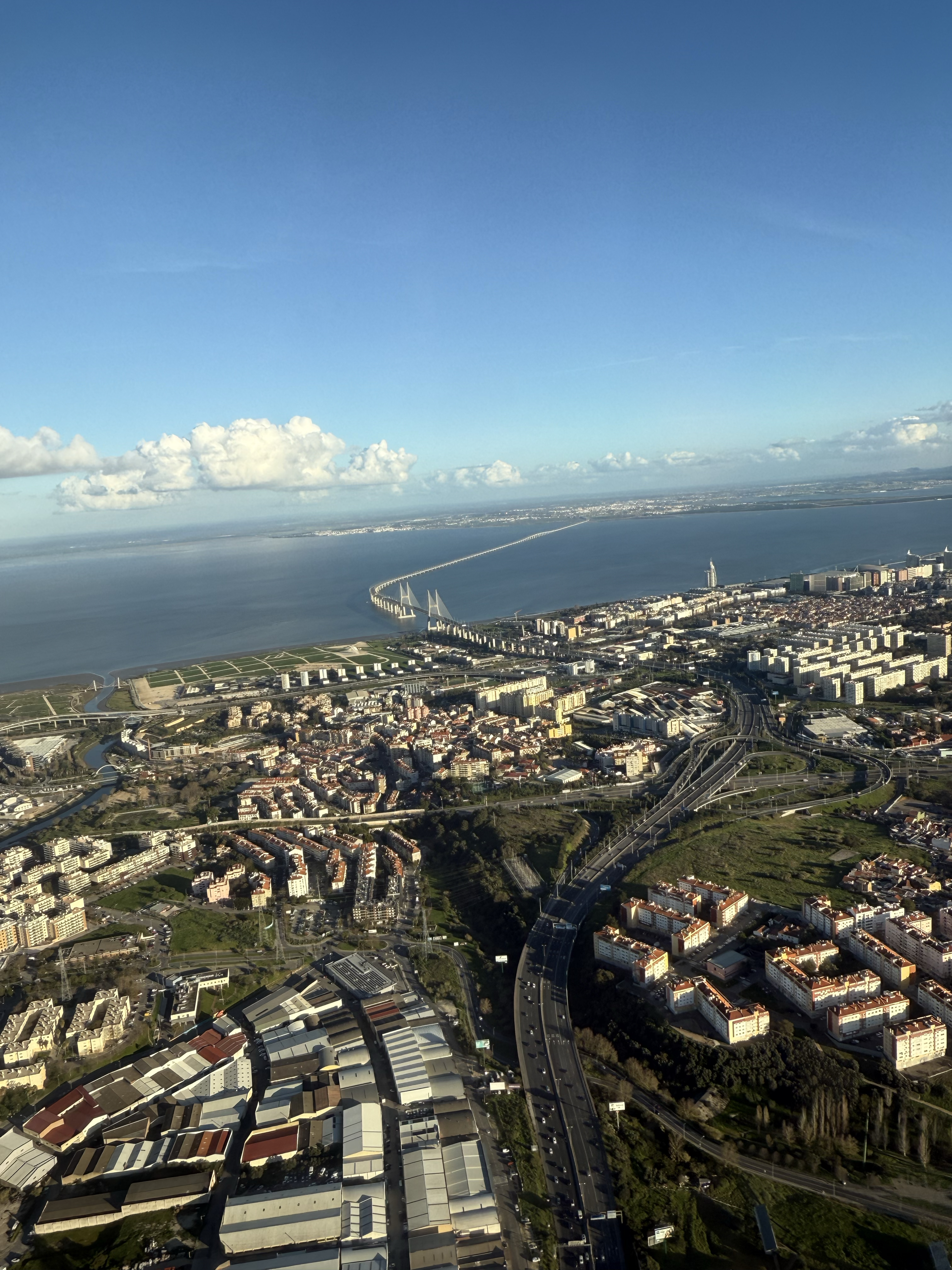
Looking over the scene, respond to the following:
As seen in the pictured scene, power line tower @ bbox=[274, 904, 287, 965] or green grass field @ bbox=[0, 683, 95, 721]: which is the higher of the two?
green grass field @ bbox=[0, 683, 95, 721]

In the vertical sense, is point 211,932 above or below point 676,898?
below

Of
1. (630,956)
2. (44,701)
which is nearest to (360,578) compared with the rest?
(44,701)

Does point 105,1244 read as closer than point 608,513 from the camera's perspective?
Yes

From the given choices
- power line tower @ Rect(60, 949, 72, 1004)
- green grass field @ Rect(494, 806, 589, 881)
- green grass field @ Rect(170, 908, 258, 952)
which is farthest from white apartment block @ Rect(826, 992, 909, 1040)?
power line tower @ Rect(60, 949, 72, 1004)

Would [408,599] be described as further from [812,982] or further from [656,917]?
[812,982]

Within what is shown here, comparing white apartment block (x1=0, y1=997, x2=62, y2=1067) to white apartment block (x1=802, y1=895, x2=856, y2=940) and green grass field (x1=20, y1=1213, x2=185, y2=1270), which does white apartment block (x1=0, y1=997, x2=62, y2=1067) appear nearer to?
green grass field (x1=20, y1=1213, x2=185, y2=1270)

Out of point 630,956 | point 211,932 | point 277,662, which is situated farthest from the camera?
point 277,662

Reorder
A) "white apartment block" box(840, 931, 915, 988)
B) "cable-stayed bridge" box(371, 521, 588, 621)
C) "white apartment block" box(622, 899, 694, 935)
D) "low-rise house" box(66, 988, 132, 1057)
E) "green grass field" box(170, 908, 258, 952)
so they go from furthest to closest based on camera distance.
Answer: "cable-stayed bridge" box(371, 521, 588, 621)
"green grass field" box(170, 908, 258, 952)
"white apartment block" box(622, 899, 694, 935)
"white apartment block" box(840, 931, 915, 988)
"low-rise house" box(66, 988, 132, 1057)
